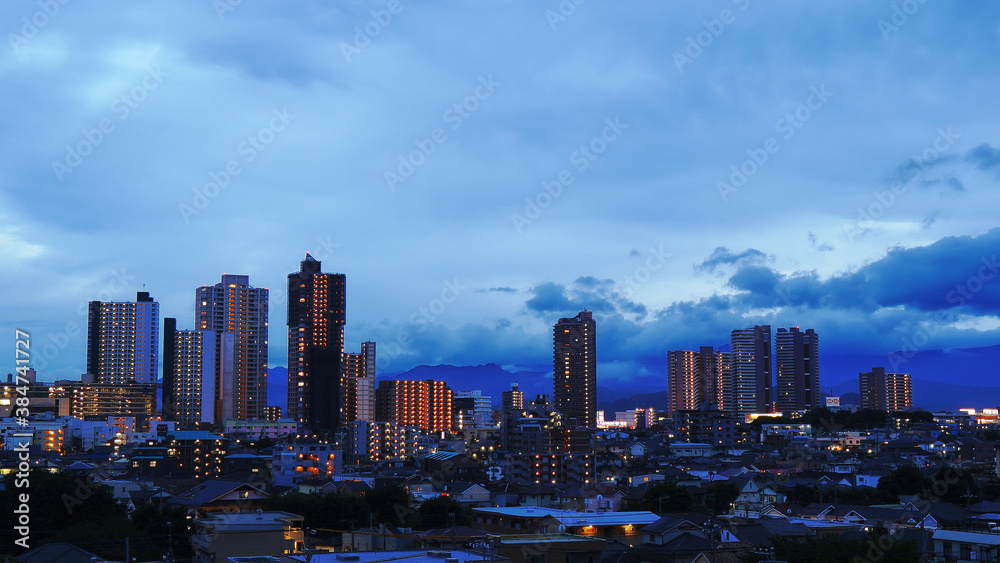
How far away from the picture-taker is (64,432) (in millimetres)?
69750

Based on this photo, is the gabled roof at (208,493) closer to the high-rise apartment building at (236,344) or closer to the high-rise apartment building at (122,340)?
the high-rise apartment building at (236,344)

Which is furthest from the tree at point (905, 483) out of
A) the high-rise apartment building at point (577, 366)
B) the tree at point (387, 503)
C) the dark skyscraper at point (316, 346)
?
the high-rise apartment building at point (577, 366)

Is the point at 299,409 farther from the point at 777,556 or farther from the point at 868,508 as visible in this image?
the point at 777,556

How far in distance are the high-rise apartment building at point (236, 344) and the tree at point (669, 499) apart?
87776 mm

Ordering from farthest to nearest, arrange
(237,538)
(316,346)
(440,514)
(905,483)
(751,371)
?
1. (751,371)
2. (316,346)
3. (905,483)
4. (440,514)
5. (237,538)

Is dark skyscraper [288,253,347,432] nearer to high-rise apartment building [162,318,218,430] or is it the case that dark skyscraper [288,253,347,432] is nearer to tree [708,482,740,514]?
high-rise apartment building [162,318,218,430]

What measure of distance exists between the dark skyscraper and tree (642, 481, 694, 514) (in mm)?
65597

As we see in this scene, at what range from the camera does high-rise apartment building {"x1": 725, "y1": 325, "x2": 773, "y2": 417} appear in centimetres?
14925

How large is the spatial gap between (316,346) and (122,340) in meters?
32.9

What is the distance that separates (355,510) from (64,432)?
50069 mm

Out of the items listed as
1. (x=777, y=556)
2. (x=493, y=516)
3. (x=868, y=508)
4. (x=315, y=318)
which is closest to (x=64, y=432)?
(x=315, y=318)

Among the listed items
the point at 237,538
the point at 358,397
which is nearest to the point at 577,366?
the point at 358,397

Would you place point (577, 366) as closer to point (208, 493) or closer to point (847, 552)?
point (208, 493)

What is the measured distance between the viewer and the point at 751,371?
15212 centimetres
